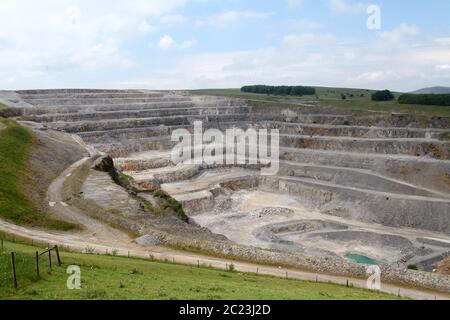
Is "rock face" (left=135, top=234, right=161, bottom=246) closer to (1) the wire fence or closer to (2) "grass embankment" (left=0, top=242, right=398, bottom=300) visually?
(2) "grass embankment" (left=0, top=242, right=398, bottom=300)

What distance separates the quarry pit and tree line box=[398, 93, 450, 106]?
26.7 m

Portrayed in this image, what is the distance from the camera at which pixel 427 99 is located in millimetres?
123062

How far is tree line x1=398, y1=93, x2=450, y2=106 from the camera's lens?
4717 inches

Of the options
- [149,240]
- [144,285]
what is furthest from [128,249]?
[144,285]

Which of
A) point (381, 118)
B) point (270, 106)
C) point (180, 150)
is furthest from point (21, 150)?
point (270, 106)

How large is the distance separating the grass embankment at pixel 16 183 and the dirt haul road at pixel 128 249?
1.41 metres

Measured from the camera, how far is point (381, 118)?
3974 inches

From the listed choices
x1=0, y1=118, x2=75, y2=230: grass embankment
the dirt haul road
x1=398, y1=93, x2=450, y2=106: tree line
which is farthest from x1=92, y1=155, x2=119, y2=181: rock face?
x1=398, y1=93, x2=450, y2=106: tree line

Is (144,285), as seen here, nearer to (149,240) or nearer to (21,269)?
(21,269)

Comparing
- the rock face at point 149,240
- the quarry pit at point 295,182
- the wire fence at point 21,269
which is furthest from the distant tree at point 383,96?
the wire fence at point 21,269

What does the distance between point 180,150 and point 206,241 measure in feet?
203

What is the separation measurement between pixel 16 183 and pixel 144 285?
1197 inches
